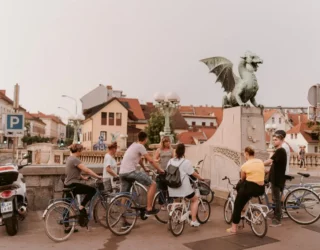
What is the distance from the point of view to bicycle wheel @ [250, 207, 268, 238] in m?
6.03

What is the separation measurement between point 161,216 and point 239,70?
5004 millimetres

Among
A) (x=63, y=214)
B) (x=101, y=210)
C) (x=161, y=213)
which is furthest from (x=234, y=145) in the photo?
(x=63, y=214)

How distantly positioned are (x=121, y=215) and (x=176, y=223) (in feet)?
3.26

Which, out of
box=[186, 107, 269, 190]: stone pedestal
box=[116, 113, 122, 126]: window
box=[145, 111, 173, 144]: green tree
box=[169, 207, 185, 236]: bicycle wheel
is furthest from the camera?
box=[116, 113, 122, 126]: window

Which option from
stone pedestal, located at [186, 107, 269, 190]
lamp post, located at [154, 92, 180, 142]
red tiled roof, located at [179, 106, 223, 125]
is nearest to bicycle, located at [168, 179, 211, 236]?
stone pedestal, located at [186, 107, 269, 190]

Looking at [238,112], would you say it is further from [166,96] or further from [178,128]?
[178,128]

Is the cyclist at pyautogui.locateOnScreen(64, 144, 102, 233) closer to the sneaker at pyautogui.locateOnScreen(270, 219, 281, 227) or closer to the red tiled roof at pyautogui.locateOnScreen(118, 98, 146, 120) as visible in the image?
the sneaker at pyautogui.locateOnScreen(270, 219, 281, 227)

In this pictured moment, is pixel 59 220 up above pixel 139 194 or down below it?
below

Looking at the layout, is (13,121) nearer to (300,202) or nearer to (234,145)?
(234,145)

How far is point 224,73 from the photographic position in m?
11.3

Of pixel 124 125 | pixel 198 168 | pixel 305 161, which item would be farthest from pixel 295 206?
pixel 124 125

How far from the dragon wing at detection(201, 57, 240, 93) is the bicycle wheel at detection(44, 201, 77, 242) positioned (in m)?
6.80

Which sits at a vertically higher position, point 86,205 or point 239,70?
point 239,70

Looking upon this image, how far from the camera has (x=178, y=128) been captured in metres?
74.7
